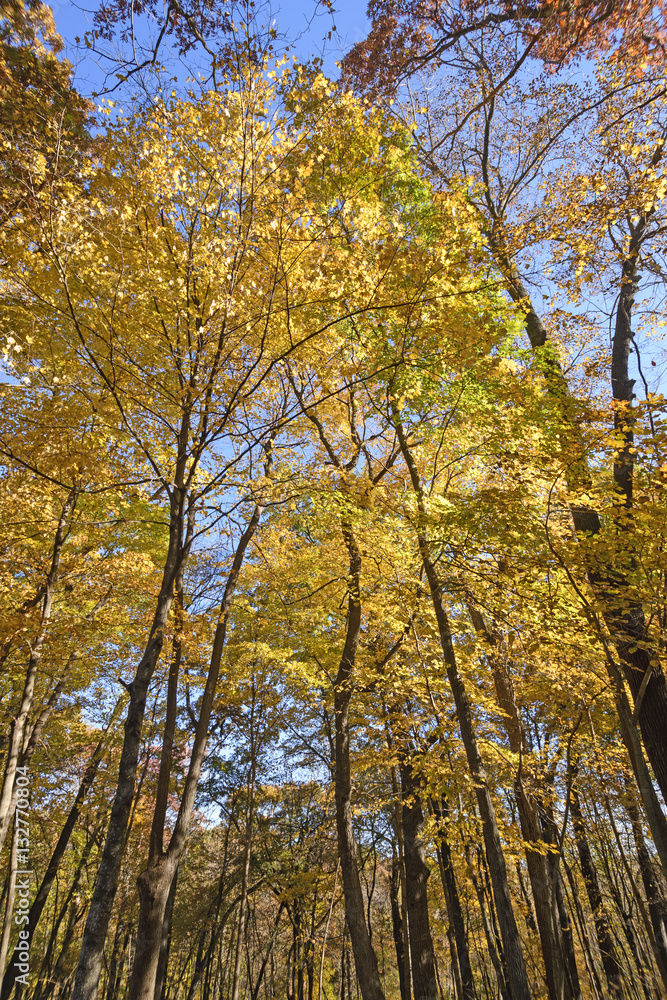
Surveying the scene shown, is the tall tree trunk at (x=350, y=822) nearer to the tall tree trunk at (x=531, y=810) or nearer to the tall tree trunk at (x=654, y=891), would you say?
the tall tree trunk at (x=531, y=810)

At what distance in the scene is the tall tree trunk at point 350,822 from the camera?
219 inches

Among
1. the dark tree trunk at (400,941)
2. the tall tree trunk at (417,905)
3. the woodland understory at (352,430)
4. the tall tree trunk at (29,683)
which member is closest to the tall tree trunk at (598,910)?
the woodland understory at (352,430)

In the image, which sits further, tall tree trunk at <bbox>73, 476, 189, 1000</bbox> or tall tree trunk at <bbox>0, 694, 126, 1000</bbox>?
tall tree trunk at <bbox>0, 694, 126, 1000</bbox>

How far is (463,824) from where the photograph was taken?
525 cm

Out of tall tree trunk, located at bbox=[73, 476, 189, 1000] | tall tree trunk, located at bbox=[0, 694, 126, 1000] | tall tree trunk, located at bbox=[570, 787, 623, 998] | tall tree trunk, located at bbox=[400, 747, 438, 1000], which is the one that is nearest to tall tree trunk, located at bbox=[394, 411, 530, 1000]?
tall tree trunk, located at bbox=[400, 747, 438, 1000]

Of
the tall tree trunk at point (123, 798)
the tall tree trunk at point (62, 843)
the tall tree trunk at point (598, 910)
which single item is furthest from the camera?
the tall tree trunk at point (62, 843)

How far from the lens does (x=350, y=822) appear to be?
20.8 feet

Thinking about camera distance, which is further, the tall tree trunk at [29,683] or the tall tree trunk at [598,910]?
the tall tree trunk at [598,910]

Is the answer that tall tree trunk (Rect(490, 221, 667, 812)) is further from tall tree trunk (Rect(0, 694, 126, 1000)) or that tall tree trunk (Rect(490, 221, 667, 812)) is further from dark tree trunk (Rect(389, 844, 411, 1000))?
tall tree trunk (Rect(0, 694, 126, 1000))

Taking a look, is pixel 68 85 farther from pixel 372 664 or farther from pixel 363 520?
pixel 372 664

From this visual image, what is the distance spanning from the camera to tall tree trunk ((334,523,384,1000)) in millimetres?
5551

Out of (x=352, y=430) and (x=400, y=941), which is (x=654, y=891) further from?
(x=352, y=430)

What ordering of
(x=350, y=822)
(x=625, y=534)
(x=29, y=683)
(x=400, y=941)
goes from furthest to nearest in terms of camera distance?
(x=400, y=941) < (x=350, y=822) < (x=29, y=683) < (x=625, y=534)

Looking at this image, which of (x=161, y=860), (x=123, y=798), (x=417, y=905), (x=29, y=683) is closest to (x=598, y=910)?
(x=417, y=905)
